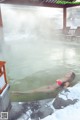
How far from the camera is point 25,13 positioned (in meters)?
15.8

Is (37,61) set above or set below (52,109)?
above

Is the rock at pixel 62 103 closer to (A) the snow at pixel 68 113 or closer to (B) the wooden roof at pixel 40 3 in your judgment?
(A) the snow at pixel 68 113

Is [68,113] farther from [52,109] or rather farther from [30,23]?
[30,23]

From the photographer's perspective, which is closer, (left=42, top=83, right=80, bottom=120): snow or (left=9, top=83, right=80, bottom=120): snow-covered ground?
(left=42, top=83, right=80, bottom=120): snow

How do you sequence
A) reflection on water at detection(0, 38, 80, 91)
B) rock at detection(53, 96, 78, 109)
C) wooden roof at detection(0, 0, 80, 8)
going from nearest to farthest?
rock at detection(53, 96, 78, 109), reflection on water at detection(0, 38, 80, 91), wooden roof at detection(0, 0, 80, 8)

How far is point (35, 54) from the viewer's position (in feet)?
38.5

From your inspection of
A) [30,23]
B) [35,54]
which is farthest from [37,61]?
[30,23]

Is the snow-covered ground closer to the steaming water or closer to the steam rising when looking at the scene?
the steaming water

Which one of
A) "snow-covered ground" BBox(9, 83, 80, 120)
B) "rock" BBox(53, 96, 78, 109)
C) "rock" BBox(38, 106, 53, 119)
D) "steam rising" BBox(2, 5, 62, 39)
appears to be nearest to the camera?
"snow-covered ground" BBox(9, 83, 80, 120)

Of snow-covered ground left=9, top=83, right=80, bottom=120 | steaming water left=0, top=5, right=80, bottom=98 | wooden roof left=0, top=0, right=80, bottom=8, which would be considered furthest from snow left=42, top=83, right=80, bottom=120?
wooden roof left=0, top=0, right=80, bottom=8

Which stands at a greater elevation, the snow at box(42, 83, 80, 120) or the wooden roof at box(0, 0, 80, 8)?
the wooden roof at box(0, 0, 80, 8)

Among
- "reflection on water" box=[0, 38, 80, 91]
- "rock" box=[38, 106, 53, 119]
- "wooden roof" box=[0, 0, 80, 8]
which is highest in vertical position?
"wooden roof" box=[0, 0, 80, 8]

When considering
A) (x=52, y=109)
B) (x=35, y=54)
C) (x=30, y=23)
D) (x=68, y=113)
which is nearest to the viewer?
(x=68, y=113)

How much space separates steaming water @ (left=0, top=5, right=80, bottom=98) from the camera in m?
8.24
